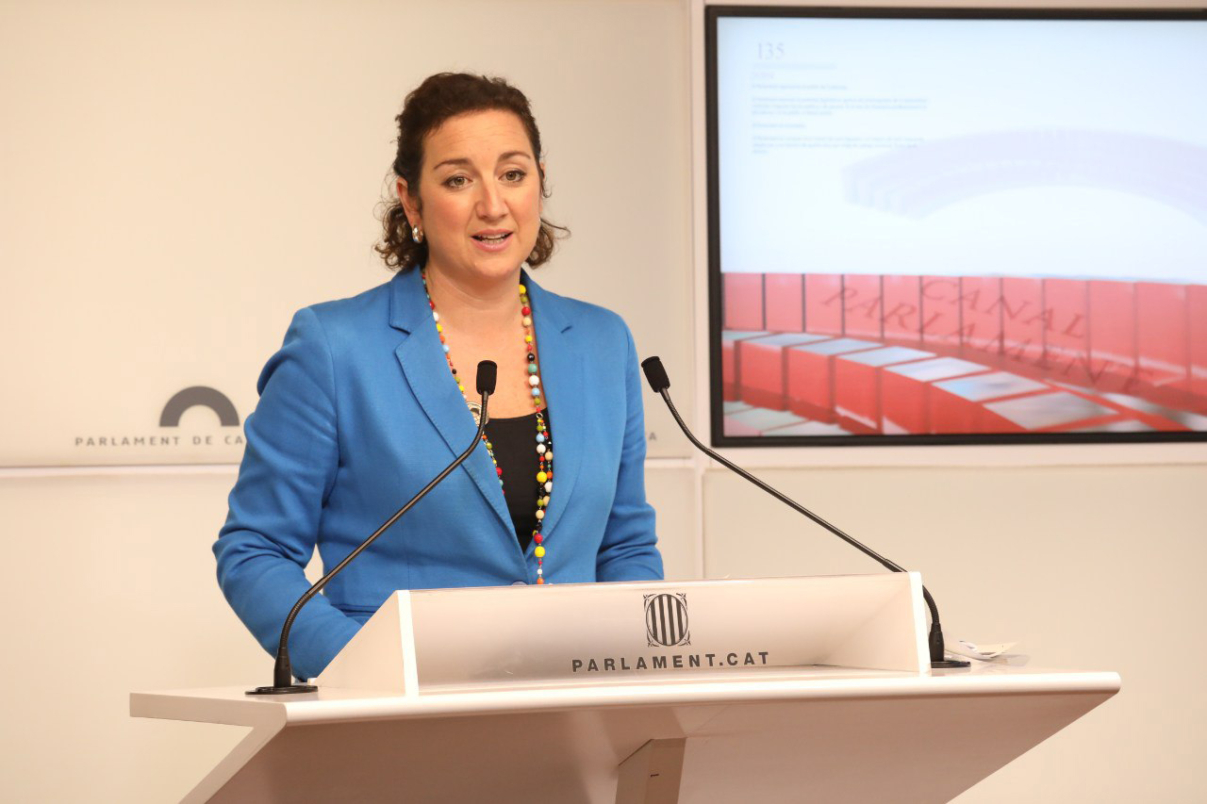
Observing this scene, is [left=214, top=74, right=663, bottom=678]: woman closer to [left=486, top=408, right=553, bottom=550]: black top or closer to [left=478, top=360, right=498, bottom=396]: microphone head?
[left=486, top=408, right=553, bottom=550]: black top

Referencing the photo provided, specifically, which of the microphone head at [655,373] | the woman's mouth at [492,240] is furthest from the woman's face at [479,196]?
the microphone head at [655,373]

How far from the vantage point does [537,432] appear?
1.96m

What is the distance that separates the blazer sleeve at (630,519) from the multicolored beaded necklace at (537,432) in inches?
6.1

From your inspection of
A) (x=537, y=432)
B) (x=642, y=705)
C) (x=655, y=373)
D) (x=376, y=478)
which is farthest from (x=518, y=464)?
(x=642, y=705)

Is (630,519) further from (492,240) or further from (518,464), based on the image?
(492,240)

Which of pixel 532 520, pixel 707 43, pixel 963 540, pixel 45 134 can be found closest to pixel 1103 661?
pixel 963 540

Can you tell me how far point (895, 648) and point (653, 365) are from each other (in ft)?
1.82

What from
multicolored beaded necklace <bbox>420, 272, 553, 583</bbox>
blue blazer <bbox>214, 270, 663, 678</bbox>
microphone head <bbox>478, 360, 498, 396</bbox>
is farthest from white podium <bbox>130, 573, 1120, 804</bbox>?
multicolored beaded necklace <bbox>420, 272, 553, 583</bbox>

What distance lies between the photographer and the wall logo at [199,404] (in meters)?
3.16

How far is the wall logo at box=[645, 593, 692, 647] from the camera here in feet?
4.00

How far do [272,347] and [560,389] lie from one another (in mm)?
1418

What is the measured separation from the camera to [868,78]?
339 cm

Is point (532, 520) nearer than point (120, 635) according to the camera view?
Yes

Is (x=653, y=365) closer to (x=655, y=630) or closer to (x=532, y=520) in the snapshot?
(x=532, y=520)
